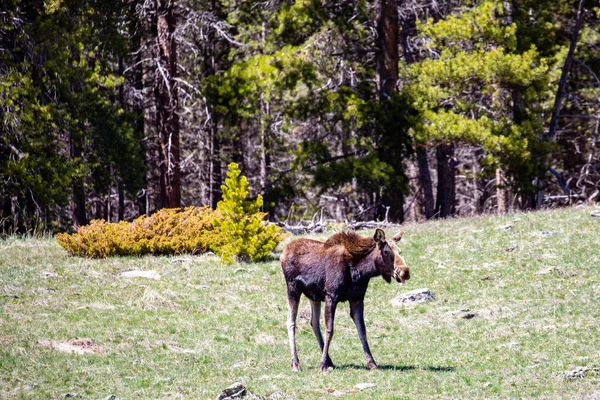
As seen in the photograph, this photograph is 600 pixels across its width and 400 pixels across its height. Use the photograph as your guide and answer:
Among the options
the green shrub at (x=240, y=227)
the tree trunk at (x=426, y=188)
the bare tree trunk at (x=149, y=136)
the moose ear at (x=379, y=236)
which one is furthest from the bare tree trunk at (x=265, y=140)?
the moose ear at (x=379, y=236)

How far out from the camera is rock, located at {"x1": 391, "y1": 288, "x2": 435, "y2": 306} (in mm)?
16969

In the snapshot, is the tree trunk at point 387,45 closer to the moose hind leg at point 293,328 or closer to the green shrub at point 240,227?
the green shrub at point 240,227

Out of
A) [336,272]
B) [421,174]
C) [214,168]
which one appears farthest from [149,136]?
[336,272]

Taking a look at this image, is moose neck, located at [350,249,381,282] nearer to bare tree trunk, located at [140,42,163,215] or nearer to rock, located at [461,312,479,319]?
rock, located at [461,312,479,319]

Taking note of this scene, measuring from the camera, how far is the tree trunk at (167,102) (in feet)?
87.8

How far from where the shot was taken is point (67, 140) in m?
31.0

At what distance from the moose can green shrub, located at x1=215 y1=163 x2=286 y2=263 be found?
7917mm

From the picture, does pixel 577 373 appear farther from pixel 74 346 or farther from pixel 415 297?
pixel 74 346

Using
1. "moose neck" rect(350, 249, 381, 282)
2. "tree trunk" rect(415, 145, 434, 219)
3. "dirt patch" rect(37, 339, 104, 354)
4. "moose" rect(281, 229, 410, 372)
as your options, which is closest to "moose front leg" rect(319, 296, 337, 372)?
"moose" rect(281, 229, 410, 372)

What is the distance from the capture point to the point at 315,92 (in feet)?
96.6

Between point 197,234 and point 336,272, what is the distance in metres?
10.3

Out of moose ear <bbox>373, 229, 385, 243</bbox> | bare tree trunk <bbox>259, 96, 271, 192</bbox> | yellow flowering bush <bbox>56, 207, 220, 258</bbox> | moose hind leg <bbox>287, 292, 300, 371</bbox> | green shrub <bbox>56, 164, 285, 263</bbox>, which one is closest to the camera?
moose ear <bbox>373, 229, 385, 243</bbox>

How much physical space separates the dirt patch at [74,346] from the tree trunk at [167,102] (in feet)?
46.1

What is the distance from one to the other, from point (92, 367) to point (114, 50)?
18.0 m
